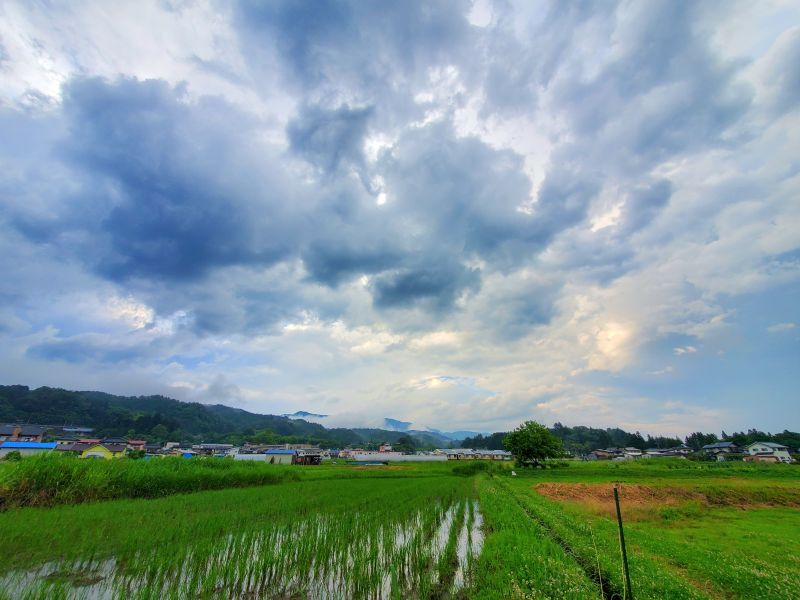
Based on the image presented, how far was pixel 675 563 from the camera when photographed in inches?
369

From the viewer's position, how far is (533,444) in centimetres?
5662

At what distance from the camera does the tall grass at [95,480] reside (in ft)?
43.1

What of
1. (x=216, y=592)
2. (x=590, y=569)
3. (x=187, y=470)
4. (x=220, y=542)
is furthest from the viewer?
(x=187, y=470)

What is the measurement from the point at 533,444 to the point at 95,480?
56.0 metres

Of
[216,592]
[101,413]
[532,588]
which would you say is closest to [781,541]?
[532,588]

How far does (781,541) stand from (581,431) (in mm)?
189211

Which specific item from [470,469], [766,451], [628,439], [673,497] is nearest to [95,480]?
[673,497]

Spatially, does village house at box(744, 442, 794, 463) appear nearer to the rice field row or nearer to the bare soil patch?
the bare soil patch

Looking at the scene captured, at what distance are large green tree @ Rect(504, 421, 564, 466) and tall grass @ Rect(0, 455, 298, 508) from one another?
4756 cm

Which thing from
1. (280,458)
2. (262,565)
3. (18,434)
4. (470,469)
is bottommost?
(470,469)

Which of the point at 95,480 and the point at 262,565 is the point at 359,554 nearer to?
the point at 262,565

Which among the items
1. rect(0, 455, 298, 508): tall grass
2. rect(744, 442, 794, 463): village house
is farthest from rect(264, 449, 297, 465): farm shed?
rect(744, 442, 794, 463): village house

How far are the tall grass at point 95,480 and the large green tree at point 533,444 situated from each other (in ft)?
156

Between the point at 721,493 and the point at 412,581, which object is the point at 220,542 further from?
the point at 721,493
